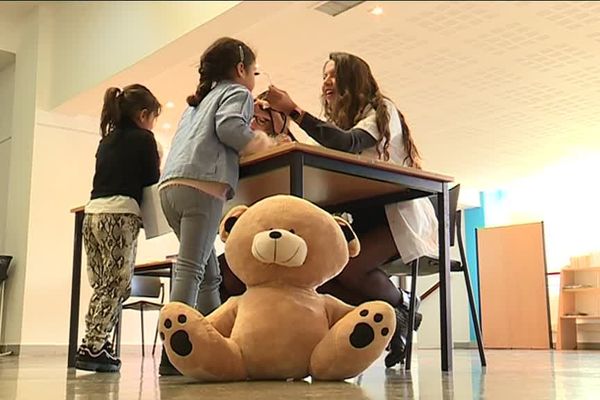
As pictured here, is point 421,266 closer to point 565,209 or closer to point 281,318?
point 281,318

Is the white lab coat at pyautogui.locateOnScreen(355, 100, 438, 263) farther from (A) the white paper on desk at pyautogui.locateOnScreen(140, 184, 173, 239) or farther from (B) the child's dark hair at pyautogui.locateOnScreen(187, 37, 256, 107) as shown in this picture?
(A) the white paper on desk at pyautogui.locateOnScreen(140, 184, 173, 239)

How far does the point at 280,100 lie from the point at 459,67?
2601 mm

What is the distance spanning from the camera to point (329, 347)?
1.27 metres

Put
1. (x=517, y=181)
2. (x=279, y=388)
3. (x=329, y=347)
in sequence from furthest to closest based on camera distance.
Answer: (x=517, y=181) → (x=329, y=347) → (x=279, y=388)

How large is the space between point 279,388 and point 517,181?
21.3 feet

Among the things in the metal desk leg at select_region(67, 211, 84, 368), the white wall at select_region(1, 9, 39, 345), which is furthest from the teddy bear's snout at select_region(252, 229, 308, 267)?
the white wall at select_region(1, 9, 39, 345)

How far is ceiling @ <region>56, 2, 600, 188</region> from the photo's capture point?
3.51 metres

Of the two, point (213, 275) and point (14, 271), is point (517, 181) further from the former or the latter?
point (213, 275)

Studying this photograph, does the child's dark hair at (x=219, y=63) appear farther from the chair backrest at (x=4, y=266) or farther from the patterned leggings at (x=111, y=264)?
the chair backrest at (x=4, y=266)

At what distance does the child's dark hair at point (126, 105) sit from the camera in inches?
79.5

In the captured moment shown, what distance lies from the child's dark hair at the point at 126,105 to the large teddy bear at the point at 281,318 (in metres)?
→ 0.79

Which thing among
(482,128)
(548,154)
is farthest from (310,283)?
(548,154)

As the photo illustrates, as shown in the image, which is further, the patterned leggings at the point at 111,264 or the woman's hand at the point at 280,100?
the patterned leggings at the point at 111,264

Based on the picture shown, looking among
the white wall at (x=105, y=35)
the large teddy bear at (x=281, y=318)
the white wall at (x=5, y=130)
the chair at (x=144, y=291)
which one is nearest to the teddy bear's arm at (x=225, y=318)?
the large teddy bear at (x=281, y=318)
